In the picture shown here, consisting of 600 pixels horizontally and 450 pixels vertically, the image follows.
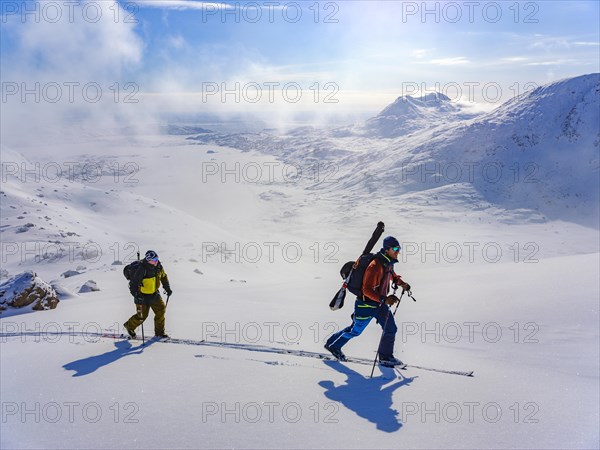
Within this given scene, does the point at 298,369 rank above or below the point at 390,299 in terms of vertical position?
below

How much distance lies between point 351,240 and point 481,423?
194 feet

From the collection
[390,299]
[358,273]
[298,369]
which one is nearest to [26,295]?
[298,369]

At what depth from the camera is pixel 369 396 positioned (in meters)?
5.70

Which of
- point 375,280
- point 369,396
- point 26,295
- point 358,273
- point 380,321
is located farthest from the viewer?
point 26,295

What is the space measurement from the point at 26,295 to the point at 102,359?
557 cm

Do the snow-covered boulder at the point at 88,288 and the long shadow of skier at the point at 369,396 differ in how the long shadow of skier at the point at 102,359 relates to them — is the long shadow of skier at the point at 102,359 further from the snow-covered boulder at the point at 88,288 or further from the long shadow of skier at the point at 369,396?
the snow-covered boulder at the point at 88,288

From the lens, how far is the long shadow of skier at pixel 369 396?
16.6 ft

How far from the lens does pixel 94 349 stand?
7.52 meters

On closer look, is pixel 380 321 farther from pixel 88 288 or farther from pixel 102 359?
pixel 88 288

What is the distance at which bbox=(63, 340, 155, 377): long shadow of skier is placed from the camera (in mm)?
6480

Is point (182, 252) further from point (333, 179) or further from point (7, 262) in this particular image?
point (333, 179)

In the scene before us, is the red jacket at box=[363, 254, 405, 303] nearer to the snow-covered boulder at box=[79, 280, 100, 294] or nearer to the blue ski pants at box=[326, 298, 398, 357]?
the blue ski pants at box=[326, 298, 398, 357]

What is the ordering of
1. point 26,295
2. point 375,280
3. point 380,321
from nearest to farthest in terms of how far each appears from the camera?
point 375,280 < point 380,321 < point 26,295

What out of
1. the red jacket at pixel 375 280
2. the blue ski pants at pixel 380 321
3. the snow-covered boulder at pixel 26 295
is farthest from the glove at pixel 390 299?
the snow-covered boulder at pixel 26 295
